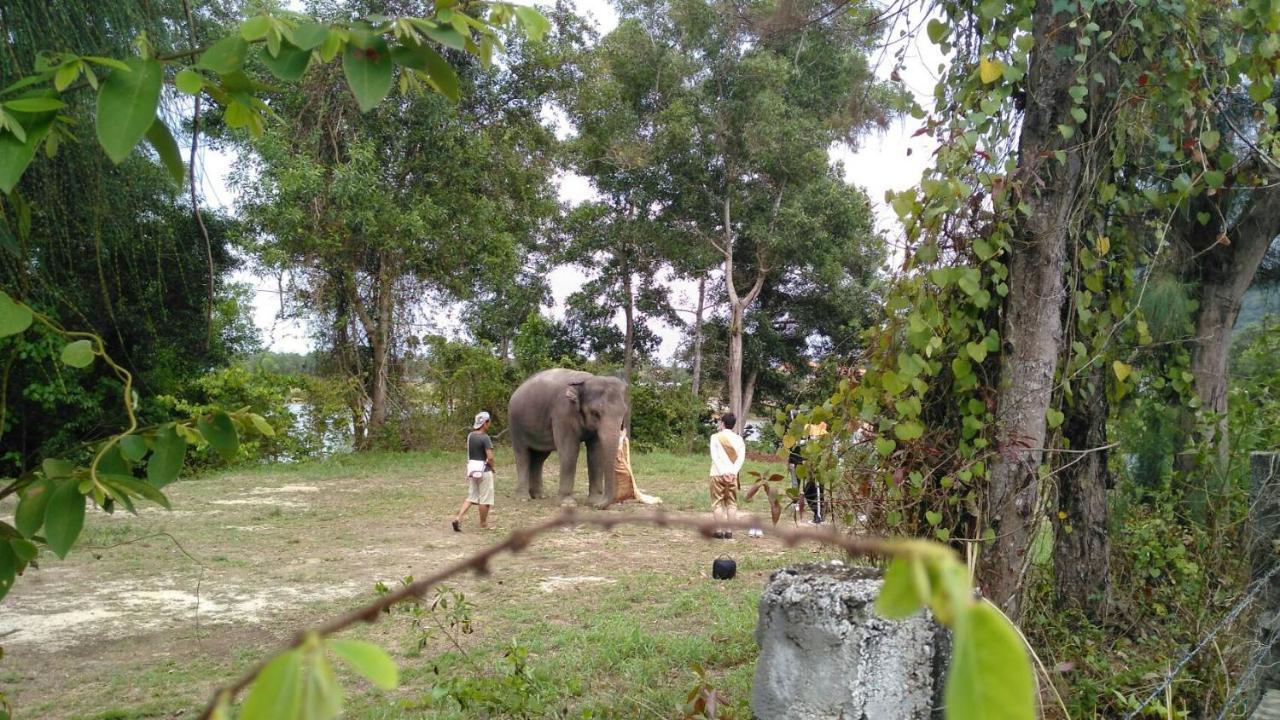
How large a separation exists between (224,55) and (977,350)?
104 inches

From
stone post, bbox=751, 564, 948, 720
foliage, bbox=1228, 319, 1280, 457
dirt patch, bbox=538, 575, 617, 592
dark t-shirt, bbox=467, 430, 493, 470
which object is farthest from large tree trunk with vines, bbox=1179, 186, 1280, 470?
dark t-shirt, bbox=467, 430, 493, 470

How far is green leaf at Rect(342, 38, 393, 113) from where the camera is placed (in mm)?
1089

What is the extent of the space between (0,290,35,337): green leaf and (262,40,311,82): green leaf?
466mm

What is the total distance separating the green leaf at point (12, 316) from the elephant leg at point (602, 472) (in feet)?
30.8

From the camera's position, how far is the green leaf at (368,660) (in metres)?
0.45

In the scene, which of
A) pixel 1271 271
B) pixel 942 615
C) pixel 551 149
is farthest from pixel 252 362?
pixel 942 615

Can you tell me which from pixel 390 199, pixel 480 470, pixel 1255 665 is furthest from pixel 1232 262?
pixel 390 199

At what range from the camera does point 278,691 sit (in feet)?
1.50

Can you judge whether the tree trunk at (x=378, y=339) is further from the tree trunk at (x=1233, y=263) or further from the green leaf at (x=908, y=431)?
the green leaf at (x=908, y=431)

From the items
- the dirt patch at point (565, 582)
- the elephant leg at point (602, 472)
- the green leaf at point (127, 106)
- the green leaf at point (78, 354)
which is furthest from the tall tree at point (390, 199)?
the green leaf at point (127, 106)

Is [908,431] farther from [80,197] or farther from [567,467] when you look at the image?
[567,467]

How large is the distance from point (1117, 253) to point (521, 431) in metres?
8.75

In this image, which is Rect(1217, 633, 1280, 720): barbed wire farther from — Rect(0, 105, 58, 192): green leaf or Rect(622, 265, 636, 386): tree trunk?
Rect(622, 265, 636, 386): tree trunk

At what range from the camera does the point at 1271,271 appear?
8.57 meters
